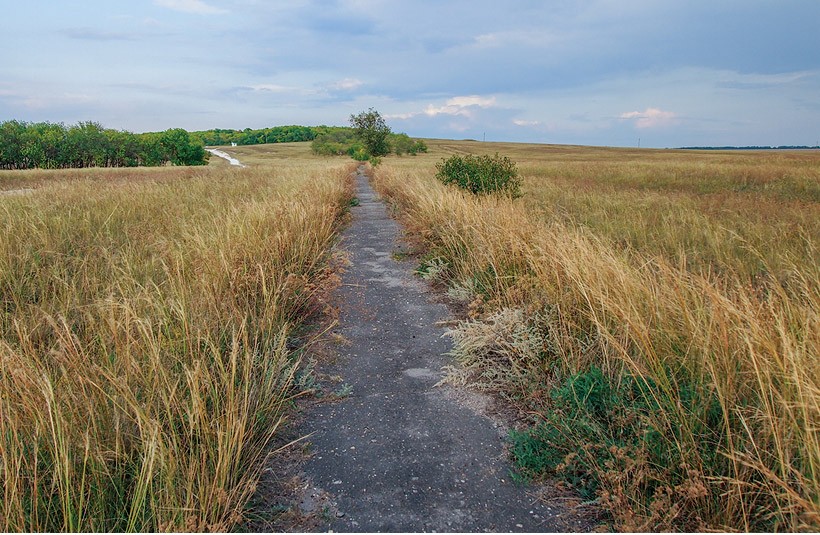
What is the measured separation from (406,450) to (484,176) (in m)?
9.35

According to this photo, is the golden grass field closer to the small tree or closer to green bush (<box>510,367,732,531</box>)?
green bush (<box>510,367,732,531</box>)

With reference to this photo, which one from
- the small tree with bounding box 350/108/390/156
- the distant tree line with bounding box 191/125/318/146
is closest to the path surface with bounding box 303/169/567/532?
the small tree with bounding box 350/108/390/156

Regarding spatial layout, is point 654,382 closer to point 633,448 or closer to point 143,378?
point 633,448

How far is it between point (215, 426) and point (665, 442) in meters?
2.18

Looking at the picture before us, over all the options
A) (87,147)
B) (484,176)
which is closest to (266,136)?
(87,147)

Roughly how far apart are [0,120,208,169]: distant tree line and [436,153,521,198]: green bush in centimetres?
6896

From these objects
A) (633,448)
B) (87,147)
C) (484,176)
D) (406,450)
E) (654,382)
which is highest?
(87,147)

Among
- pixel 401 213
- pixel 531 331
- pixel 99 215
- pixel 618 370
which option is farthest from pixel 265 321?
pixel 401 213

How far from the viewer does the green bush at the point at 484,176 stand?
11086mm

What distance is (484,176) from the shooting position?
11258 millimetres

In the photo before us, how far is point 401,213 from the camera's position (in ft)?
40.4

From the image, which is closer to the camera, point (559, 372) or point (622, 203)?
point (559, 372)

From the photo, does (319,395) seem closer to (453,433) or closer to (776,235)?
(453,433)

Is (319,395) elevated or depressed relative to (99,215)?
depressed
